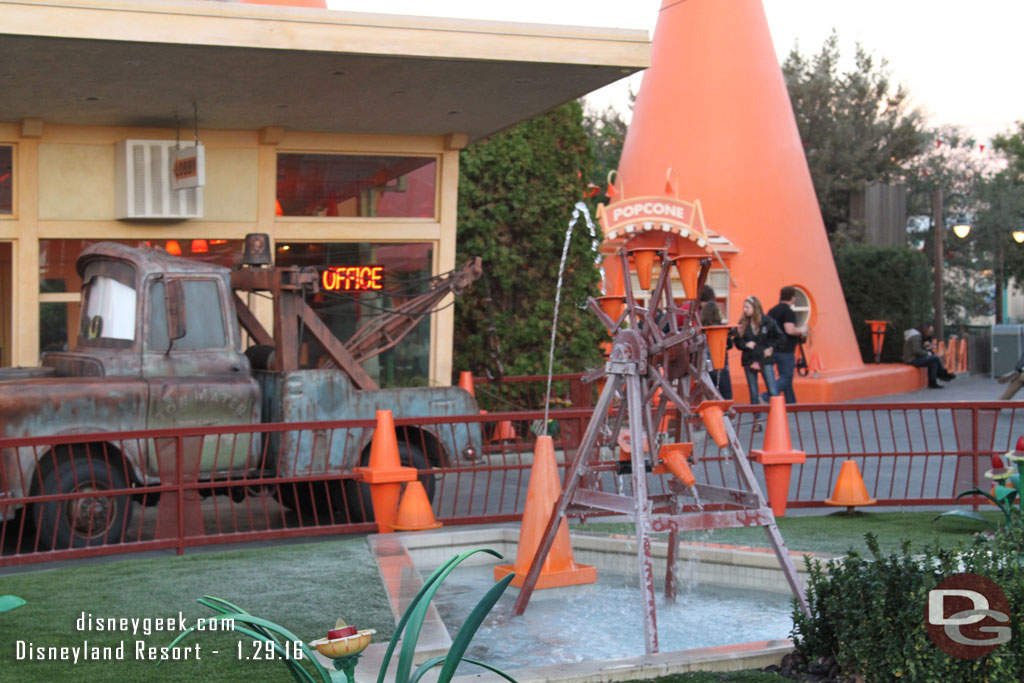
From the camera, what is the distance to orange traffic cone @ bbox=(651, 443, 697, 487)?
6.62 metres

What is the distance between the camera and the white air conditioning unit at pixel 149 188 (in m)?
12.8

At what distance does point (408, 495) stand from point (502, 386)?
6.27 metres

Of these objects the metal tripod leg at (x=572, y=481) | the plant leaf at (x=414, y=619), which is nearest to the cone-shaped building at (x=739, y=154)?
the metal tripod leg at (x=572, y=481)

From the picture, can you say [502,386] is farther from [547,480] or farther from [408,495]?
[547,480]

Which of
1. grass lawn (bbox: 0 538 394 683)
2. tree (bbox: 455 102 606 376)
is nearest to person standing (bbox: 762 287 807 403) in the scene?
tree (bbox: 455 102 606 376)

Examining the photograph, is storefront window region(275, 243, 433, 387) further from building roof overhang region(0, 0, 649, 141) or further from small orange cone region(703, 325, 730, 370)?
small orange cone region(703, 325, 730, 370)

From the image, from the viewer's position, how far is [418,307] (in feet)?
37.2

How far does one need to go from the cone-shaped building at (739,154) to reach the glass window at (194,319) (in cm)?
1285

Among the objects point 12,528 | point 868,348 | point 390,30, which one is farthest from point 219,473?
point 868,348

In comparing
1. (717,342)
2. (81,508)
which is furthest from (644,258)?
(81,508)

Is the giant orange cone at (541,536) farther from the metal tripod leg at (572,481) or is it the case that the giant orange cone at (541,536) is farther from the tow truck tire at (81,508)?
the tow truck tire at (81,508)

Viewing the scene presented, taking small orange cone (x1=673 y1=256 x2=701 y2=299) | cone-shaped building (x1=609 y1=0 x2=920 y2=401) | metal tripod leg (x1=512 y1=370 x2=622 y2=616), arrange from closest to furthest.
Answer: metal tripod leg (x1=512 y1=370 x2=622 y2=616) < small orange cone (x1=673 y1=256 x2=701 y2=299) < cone-shaped building (x1=609 y1=0 x2=920 y2=401)

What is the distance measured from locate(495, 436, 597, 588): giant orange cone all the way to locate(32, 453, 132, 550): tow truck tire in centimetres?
342

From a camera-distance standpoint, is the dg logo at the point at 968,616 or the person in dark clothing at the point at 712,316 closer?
the dg logo at the point at 968,616
